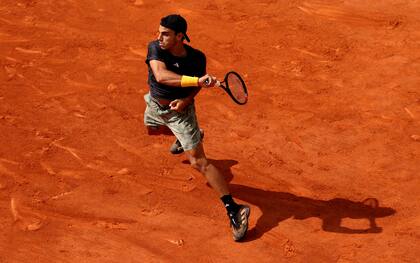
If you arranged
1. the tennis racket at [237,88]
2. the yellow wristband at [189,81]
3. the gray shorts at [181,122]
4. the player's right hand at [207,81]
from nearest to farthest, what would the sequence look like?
1. the player's right hand at [207,81]
2. the yellow wristband at [189,81]
3. the tennis racket at [237,88]
4. the gray shorts at [181,122]

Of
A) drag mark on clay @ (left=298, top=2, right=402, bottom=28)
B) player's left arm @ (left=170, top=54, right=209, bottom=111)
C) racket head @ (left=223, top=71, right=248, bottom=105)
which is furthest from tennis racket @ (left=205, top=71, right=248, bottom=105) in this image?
drag mark on clay @ (left=298, top=2, right=402, bottom=28)

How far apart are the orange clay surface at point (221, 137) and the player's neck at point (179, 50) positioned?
186 cm

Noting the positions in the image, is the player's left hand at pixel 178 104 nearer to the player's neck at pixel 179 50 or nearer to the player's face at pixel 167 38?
the player's neck at pixel 179 50

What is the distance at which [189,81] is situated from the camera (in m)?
7.26

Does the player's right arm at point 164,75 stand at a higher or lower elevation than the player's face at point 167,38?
lower

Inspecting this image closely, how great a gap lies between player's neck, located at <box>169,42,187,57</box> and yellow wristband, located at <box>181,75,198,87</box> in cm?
41

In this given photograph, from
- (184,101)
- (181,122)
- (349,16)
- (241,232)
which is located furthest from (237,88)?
(349,16)

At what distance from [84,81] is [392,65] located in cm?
489

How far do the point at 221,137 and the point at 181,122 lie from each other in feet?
6.39

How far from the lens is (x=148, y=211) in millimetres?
8250

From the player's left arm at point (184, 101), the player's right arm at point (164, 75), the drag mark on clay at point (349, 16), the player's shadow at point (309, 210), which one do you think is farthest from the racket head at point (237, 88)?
the drag mark on clay at point (349, 16)

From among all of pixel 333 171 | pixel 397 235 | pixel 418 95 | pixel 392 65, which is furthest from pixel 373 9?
pixel 397 235

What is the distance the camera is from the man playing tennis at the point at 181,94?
742cm

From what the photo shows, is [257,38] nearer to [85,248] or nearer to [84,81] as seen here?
[84,81]
